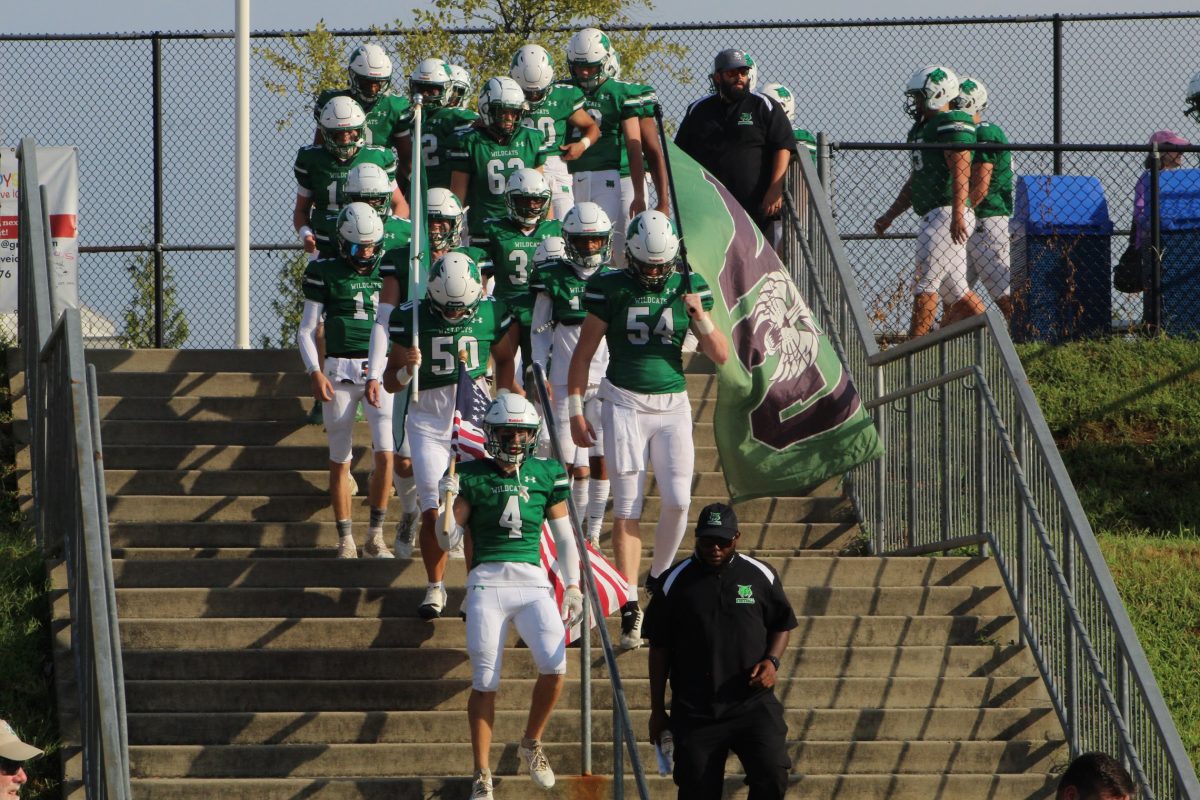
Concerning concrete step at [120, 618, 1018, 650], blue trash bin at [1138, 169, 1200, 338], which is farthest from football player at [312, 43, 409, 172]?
blue trash bin at [1138, 169, 1200, 338]

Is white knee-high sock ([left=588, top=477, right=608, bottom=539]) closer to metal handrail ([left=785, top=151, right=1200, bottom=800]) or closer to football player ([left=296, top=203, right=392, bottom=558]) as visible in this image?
football player ([left=296, top=203, right=392, bottom=558])

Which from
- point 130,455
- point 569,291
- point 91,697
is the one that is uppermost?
point 569,291

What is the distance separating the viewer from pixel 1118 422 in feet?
51.6

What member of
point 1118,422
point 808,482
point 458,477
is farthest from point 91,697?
point 1118,422

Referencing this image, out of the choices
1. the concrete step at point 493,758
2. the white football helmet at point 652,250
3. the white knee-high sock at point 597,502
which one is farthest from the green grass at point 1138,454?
the white football helmet at point 652,250

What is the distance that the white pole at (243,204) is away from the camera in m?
17.4

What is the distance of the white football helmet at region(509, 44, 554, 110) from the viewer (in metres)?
14.2

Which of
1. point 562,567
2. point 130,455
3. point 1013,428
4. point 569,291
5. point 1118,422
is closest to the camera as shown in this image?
point 562,567

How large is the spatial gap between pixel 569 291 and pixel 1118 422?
489 cm

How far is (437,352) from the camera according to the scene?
39.8ft

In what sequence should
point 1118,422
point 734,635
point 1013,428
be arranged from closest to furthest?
point 734,635
point 1013,428
point 1118,422

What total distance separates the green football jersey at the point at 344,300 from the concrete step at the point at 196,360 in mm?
1536

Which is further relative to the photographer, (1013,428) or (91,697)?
(1013,428)

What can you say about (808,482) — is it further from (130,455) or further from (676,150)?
(130,455)
